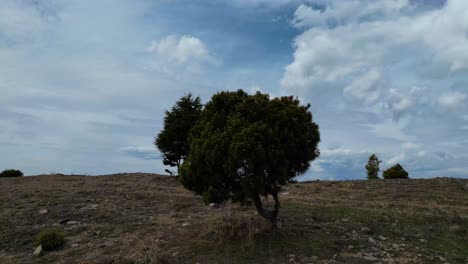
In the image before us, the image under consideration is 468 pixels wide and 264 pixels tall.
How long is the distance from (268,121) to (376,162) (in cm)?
1720

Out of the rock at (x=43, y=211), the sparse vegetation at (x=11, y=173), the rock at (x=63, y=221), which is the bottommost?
the rock at (x=63, y=221)

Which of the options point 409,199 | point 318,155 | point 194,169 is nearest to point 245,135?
point 194,169

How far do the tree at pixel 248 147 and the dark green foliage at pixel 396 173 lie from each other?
14.2 metres

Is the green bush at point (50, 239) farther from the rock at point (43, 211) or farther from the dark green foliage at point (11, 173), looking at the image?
the dark green foliage at point (11, 173)

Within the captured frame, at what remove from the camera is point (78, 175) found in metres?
24.9

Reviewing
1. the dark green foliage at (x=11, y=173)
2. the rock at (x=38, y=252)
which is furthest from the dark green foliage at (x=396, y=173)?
the dark green foliage at (x=11, y=173)

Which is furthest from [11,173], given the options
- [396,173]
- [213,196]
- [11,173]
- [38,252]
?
[396,173]

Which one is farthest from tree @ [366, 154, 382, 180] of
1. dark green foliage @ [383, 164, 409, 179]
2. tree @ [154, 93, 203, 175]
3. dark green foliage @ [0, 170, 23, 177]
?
dark green foliage @ [0, 170, 23, 177]

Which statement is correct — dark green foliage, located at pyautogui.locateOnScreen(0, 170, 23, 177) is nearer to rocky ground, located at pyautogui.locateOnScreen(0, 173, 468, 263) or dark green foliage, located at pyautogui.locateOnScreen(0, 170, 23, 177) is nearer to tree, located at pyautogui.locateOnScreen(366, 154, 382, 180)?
rocky ground, located at pyautogui.locateOnScreen(0, 173, 468, 263)

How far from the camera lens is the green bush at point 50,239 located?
1119 centimetres

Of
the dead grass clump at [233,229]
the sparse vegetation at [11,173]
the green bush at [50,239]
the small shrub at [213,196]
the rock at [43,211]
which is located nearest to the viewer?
the small shrub at [213,196]

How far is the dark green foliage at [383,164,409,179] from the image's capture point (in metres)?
22.8

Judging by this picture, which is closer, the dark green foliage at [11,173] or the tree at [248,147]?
the tree at [248,147]

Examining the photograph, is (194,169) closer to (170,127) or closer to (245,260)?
(245,260)
